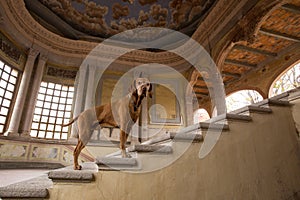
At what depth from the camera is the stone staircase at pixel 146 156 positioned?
117cm

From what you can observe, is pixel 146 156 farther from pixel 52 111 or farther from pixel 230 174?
pixel 52 111

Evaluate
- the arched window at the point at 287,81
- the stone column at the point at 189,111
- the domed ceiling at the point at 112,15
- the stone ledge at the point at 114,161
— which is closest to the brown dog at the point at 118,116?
the stone ledge at the point at 114,161

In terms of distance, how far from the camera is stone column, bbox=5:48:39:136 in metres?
6.11

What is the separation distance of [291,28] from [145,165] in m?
8.03

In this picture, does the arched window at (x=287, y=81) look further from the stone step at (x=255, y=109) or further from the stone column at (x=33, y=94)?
the stone column at (x=33, y=94)

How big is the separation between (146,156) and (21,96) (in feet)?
22.6

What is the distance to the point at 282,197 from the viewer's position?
5.60ft

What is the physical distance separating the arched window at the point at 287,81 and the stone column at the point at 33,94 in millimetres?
9570

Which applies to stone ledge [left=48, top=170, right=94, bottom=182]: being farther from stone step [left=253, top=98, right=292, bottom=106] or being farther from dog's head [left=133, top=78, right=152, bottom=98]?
stone step [left=253, top=98, right=292, bottom=106]

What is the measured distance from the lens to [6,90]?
6492 mm

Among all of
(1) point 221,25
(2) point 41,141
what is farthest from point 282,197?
(2) point 41,141

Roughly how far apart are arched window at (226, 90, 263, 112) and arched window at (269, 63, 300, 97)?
0.76 m

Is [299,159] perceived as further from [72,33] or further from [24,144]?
[72,33]

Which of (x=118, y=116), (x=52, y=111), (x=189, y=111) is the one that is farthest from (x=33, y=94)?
(x=118, y=116)
